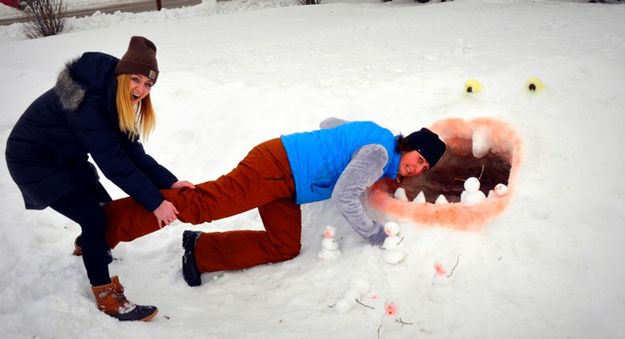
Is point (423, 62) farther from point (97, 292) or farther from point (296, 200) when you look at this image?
point (97, 292)

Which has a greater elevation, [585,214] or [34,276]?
[585,214]

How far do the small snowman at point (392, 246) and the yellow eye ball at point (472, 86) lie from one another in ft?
5.01

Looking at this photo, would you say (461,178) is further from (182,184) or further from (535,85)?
(182,184)

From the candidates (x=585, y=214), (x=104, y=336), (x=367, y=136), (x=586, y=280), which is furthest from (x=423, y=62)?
(x=104, y=336)

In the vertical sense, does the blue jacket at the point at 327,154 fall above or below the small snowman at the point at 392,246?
above

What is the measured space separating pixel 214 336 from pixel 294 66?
12.3 feet

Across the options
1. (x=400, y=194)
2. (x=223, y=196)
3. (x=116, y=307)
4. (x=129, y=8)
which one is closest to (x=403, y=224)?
(x=400, y=194)

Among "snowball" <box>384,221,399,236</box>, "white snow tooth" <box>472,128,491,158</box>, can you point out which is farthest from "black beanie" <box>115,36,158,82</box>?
"white snow tooth" <box>472,128,491,158</box>

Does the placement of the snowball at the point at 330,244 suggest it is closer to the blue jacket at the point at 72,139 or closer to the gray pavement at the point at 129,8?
the blue jacket at the point at 72,139

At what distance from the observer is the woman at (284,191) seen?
8.73ft

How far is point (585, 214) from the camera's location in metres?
2.63

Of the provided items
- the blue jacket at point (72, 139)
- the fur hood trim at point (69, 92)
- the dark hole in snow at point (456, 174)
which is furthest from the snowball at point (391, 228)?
the fur hood trim at point (69, 92)

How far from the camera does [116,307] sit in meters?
2.45

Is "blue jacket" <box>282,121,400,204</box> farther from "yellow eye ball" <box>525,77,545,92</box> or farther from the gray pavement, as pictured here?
the gray pavement
